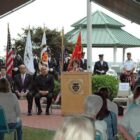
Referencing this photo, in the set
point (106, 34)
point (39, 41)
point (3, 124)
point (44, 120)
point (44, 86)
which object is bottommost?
point (44, 120)

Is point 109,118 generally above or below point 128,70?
below

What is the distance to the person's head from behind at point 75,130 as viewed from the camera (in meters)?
2.72

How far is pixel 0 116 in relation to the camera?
8.63 meters

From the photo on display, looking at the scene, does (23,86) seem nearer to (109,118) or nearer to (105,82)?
(105,82)

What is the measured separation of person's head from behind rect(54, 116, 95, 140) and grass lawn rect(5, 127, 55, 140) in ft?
27.8

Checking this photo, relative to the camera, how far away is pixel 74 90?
53.7ft

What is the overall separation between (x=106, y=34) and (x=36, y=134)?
55021mm

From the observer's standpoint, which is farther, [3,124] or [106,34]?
[106,34]

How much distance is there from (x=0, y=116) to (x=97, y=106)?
2.91 m

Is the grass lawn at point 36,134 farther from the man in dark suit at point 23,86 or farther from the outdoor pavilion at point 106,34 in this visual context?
the outdoor pavilion at point 106,34

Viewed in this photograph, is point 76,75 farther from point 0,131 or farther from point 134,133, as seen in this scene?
point 134,133

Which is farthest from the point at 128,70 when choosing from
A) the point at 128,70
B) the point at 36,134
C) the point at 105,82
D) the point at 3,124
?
the point at 3,124

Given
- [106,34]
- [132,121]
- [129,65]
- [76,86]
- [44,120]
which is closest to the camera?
[132,121]

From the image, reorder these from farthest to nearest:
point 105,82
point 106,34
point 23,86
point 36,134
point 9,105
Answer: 1. point 106,34
2. point 105,82
3. point 23,86
4. point 36,134
5. point 9,105
